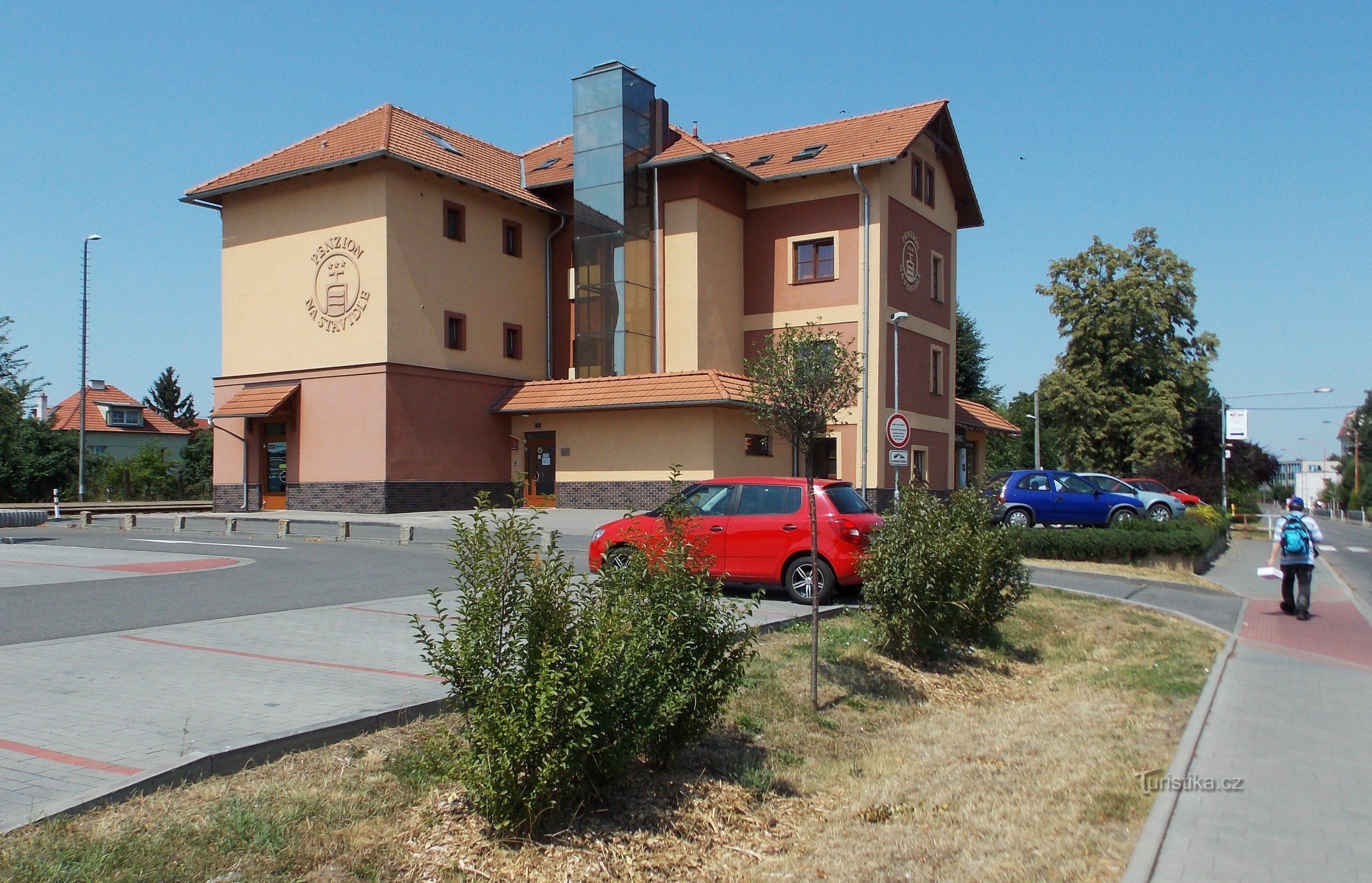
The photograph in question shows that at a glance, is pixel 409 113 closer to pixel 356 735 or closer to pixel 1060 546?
pixel 1060 546

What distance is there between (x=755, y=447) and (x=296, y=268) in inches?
564

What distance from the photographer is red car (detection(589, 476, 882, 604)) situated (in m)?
12.5

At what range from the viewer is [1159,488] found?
37125mm

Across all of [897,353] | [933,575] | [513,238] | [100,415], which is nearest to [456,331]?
[513,238]

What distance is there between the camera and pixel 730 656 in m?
6.10

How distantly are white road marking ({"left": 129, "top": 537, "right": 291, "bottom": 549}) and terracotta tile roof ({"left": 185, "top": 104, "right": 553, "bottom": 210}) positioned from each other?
11246mm

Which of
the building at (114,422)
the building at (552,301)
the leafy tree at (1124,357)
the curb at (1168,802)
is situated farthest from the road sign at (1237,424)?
the building at (114,422)

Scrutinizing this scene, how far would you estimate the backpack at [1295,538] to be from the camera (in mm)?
14562

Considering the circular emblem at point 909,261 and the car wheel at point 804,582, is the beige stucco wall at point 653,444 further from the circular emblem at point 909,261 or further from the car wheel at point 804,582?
the car wheel at point 804,582

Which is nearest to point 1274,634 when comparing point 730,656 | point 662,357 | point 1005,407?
point 730,656

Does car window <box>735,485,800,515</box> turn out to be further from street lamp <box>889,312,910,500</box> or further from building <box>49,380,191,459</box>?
building <box>49,380,191,459</box>

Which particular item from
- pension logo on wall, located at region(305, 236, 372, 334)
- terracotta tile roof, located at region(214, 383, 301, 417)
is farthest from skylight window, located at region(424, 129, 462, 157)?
terracotta tile roof, located at region(214, 383, 301, 417)

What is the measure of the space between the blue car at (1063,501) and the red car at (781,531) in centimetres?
1534

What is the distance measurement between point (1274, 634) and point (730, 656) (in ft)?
33.6
